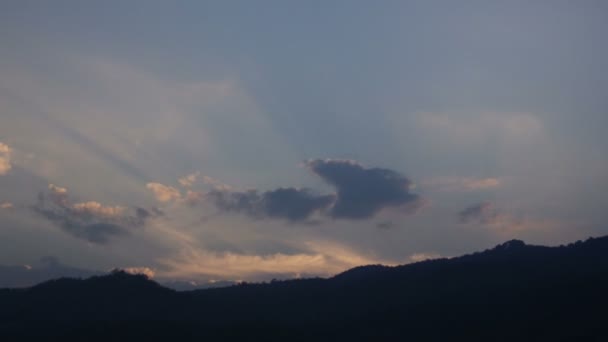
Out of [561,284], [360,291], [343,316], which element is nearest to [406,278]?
[360,291]

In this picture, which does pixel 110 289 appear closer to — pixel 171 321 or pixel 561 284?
pixel 171 321

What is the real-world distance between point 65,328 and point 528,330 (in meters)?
54.2

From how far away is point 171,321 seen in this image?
3374 inches

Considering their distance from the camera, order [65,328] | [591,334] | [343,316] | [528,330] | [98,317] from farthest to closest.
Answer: [343,316] → [98,317] → [65,328] → [528,330] → [591,334]

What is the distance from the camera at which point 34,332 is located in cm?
8062

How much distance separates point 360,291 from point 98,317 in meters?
40.4

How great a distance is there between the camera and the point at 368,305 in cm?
9988

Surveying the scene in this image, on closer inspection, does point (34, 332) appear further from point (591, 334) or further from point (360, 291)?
point (591, 334)

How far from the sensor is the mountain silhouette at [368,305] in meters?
79.3

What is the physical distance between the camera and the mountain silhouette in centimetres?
7931

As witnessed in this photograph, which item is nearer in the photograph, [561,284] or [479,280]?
[561,284]

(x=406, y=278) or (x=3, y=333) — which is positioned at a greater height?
(x=406, y=278)

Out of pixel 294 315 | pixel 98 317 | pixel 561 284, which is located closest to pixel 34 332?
pixel 98 317

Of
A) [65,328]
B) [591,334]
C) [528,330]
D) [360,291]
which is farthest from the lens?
[360,291]
